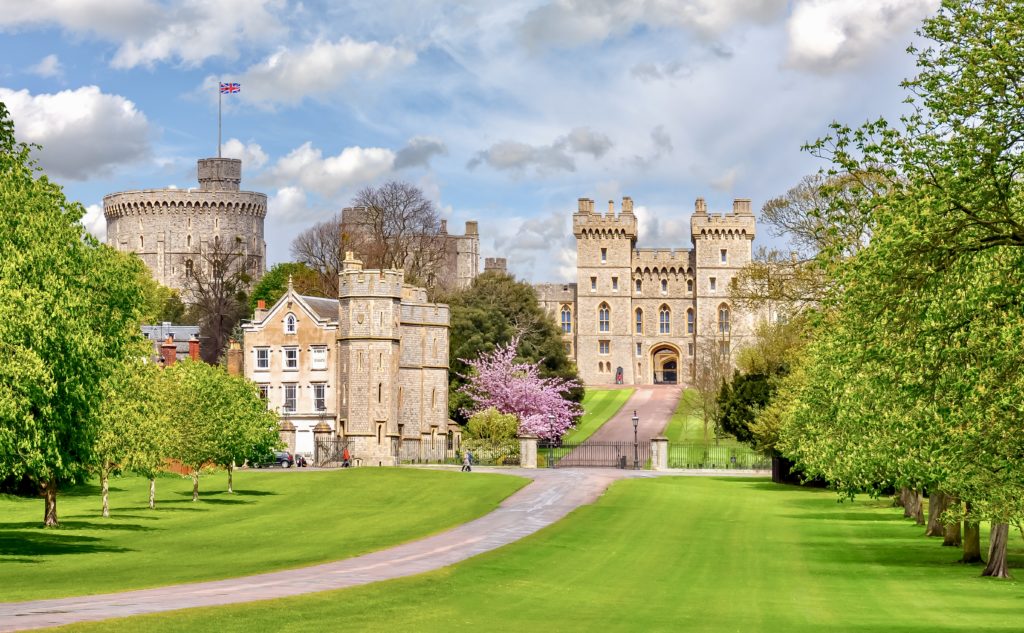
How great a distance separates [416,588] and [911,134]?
42.1 feet

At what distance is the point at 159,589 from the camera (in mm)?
25000

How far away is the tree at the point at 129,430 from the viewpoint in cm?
4122

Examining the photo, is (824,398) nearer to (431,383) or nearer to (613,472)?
(613,472)

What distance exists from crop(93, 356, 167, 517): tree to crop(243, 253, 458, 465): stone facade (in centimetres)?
3272

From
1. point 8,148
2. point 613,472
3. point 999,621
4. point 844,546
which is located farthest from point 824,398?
point 613,472

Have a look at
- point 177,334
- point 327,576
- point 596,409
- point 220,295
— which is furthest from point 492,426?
point 327,576

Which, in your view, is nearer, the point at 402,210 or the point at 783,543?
the point at 783,543

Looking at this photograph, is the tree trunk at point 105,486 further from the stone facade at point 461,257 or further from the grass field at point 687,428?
the stone facade at point 461,257

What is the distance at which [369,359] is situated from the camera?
8000cm

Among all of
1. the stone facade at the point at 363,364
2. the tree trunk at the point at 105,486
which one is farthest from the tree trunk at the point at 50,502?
the stone facade at the point at 363,364

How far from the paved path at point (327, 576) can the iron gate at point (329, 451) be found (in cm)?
2890

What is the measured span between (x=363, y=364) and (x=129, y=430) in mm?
36881

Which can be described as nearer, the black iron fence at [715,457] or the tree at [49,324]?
the tree at [49,324]

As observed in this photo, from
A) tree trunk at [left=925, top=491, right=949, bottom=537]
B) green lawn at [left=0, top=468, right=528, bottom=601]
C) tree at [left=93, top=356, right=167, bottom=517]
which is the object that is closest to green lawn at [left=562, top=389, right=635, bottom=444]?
green lawn at [left=0, top=468, right=528, bottom=601]
